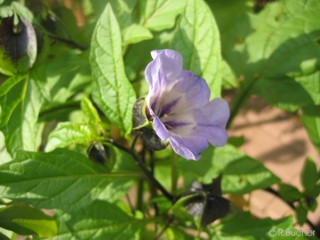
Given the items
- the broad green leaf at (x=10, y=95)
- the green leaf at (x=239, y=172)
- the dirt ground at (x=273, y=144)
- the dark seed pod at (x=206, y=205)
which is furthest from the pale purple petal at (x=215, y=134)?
the dirt ground at (x=273, y=144)

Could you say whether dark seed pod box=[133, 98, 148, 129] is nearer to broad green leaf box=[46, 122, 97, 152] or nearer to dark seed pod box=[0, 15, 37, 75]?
broad green leaf box=[46, 122, 97, 152]

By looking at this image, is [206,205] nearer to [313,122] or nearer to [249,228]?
[249,228]

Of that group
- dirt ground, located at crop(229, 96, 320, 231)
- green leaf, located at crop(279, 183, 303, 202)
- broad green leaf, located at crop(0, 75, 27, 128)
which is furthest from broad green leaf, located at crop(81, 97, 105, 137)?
dirt ground, located at crop(229, 96, 320, 231)

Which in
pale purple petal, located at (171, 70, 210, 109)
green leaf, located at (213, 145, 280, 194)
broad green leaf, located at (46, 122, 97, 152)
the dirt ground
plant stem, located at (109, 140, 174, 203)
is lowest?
the dirt ground

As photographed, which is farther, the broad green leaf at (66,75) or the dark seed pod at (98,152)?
the broad green leaf at (66,75)

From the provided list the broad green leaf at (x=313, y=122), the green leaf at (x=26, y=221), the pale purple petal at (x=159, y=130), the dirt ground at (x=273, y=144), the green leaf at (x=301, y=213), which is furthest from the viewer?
the dirt ground at (x=273, y=144)

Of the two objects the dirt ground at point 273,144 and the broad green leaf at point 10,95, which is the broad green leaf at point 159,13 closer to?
the broad green leaf at point 10,95

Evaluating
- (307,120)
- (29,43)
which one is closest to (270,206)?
(307,120)

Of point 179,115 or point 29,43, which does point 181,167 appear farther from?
point 29,43
